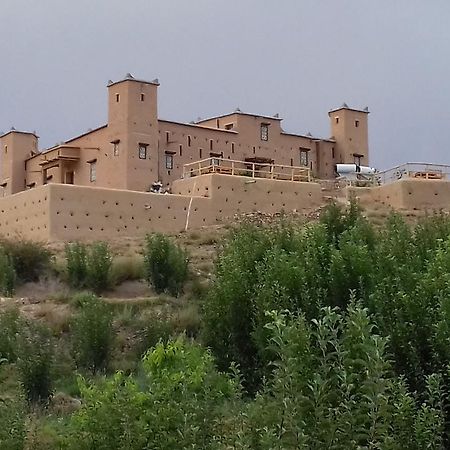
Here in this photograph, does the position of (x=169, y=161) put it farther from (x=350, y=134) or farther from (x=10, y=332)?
(x=10, y=332)

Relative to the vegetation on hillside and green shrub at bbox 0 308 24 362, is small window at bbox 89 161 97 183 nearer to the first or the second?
the vegetation on hillside

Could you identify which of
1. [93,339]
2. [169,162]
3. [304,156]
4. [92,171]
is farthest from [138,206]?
[93,339]

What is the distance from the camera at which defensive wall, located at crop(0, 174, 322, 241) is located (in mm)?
32312

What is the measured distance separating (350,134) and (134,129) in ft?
40.4

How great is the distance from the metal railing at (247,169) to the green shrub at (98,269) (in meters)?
9.68

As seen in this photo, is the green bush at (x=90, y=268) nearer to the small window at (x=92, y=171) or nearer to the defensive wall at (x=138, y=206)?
the defensive wall at (x=138, y=206)

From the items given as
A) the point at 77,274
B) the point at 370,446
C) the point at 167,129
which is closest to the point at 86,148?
the point at 167,129

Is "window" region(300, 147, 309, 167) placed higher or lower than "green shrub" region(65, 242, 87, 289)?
higher

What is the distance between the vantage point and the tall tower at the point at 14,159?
142 feet

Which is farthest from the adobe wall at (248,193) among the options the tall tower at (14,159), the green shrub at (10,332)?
the green shrub at (10,332)

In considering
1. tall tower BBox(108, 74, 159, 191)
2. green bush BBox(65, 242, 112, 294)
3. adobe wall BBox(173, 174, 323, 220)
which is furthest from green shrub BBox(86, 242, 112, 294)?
tall tower BBox(108, 74, 159, 191)

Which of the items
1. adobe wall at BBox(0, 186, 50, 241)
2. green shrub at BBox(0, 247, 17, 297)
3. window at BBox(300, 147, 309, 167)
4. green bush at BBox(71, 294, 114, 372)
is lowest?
green bush at BBox(71, 294, 114, 372)

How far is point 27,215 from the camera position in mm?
33500

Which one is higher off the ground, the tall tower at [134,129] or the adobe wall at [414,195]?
the tall tower at [134,129]
